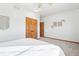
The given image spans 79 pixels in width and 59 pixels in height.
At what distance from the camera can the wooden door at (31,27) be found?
379 centimetres

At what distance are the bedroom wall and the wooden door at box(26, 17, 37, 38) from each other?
0.34m

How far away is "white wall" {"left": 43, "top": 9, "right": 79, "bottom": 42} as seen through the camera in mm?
4068

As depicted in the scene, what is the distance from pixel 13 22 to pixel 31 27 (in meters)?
1.31

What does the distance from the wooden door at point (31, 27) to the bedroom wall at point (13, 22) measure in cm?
34

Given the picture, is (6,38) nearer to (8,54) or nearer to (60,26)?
(8,54)

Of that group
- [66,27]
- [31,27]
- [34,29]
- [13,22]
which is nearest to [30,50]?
[13,22]

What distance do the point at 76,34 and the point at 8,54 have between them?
379 cm

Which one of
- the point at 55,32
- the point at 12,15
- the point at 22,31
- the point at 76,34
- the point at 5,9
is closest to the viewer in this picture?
the point at 5,9

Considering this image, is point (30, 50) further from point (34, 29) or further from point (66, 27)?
point (66, 27)

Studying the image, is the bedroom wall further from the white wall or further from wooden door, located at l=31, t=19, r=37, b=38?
the white wall

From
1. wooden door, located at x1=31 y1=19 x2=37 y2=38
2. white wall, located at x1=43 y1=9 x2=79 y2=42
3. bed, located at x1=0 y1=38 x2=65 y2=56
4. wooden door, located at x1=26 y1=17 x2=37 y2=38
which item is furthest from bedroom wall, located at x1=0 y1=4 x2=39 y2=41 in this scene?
bed, located at x1=0 y1=38 x2=65 y2=56

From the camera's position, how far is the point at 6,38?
2643mm

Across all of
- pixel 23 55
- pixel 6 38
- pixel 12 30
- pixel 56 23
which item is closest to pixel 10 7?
pixel 12 30

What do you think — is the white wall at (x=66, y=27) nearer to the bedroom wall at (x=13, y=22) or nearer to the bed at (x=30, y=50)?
the bedroom wall at (x=13, y=22)
